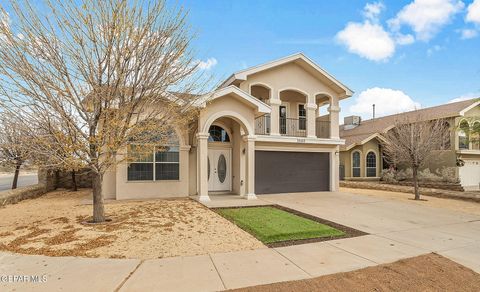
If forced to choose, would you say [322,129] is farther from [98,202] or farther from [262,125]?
[98,202]

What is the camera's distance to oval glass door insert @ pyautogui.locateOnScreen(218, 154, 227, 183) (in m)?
13.4

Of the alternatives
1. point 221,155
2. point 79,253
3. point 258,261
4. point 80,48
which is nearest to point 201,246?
point 258,261

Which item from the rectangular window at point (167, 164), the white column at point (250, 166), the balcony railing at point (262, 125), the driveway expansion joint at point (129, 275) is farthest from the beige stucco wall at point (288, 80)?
the driveway expansion joint at point (129, 275)

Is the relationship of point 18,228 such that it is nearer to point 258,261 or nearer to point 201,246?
point 201,246

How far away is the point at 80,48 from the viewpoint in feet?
21.4

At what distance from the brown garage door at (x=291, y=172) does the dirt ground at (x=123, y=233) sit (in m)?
5.32

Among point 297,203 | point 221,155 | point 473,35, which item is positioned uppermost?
point 473,35

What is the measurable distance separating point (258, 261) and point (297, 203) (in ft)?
22.1

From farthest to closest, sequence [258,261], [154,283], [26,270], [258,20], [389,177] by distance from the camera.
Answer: [389,177] → [258,20] → [258,261] → [26,270] → [154,283]

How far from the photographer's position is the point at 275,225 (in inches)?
287

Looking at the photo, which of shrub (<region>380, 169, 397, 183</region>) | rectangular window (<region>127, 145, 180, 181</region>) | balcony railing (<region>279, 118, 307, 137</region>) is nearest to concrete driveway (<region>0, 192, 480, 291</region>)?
rectangular window (<region>127, 145, 180, 181</region>)

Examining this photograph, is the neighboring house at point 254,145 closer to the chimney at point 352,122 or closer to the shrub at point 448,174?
the shrub at point 448,174

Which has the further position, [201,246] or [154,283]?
[201,246]

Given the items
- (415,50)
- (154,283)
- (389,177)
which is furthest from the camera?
(389,177)
